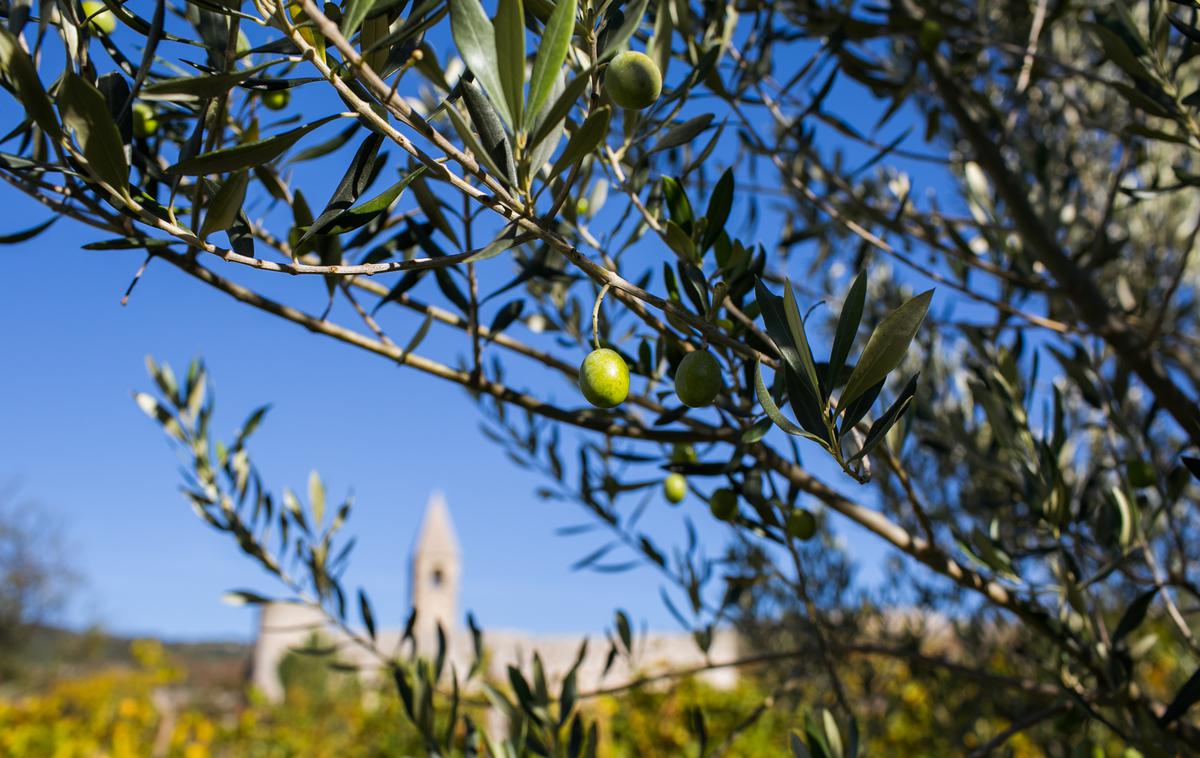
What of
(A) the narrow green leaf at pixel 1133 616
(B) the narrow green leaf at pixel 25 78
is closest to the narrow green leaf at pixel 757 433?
(B) the narrow green leaf at pixel 25 78

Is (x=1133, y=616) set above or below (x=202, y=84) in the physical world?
below

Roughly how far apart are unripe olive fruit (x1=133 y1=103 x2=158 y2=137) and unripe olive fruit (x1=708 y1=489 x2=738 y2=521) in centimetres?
99

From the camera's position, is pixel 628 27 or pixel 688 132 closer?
pixel 628 27

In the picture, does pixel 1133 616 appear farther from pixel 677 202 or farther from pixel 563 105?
pixel 563 105

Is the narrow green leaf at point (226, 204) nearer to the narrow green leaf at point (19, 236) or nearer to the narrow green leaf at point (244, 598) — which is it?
the narrow green leaf at point (19, 236)

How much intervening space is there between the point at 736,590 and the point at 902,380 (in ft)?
5.07

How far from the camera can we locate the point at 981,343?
170 centimetres

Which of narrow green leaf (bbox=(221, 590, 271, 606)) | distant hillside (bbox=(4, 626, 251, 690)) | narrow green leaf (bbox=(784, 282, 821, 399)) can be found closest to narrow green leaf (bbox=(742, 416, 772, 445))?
narrow green leaf (bbox=(784, 282, 821, 399))

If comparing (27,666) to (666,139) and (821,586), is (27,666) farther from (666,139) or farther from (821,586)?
(666,139)

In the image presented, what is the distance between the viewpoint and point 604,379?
0.83m

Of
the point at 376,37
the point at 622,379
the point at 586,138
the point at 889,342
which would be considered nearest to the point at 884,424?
the point at 889,342

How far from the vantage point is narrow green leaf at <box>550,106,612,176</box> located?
0.64 meters

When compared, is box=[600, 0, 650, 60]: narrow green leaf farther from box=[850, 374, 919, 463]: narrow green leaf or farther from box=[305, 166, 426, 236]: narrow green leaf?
box=[850, 374, 919, 463]: narrow green leaf

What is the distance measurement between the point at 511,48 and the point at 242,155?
26 centimetres
